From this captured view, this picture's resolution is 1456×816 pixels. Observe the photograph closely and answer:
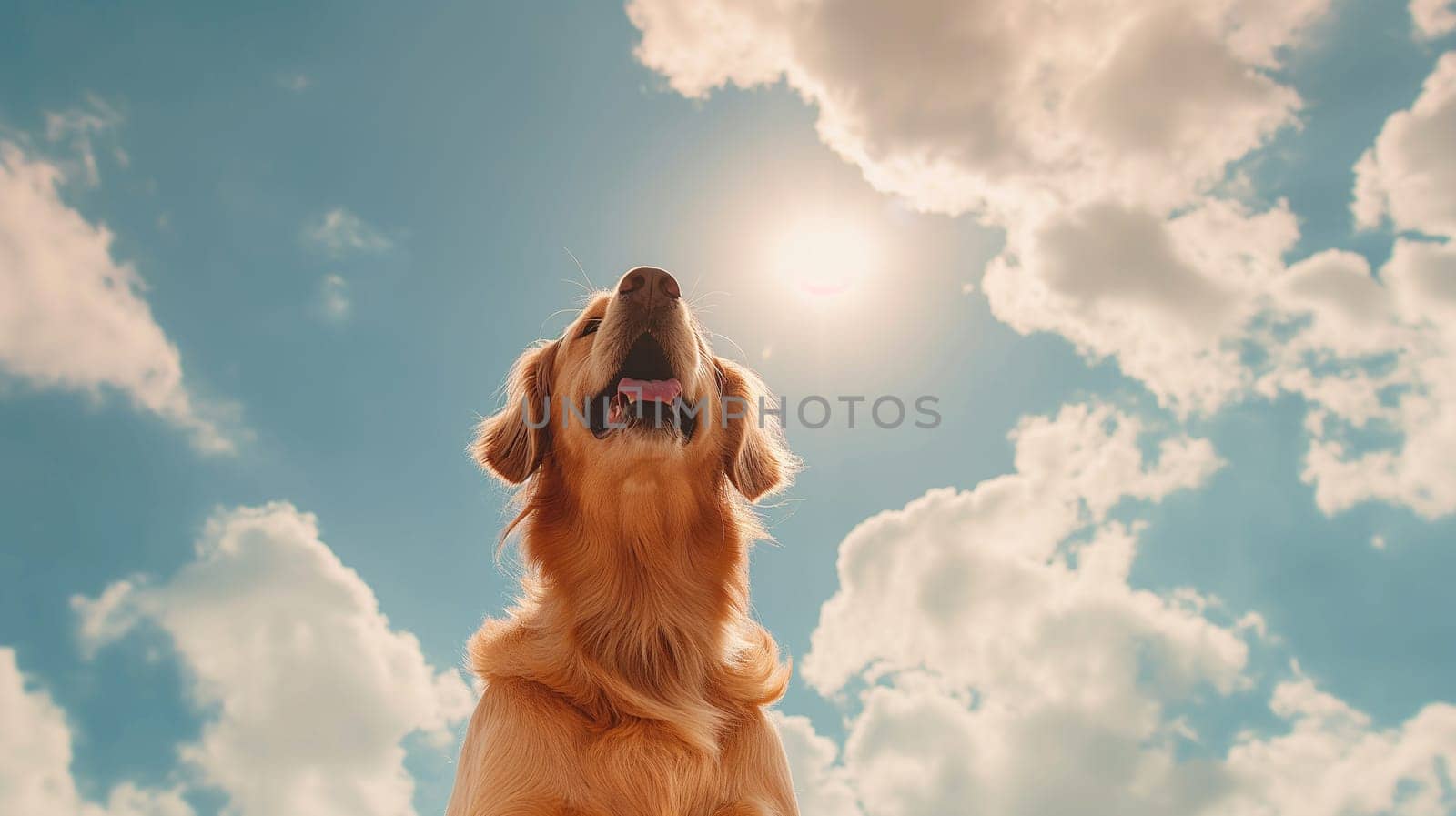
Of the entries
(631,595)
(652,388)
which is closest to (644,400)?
(652,388)

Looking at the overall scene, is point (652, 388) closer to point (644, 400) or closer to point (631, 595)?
point (644, 400)

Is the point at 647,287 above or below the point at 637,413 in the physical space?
above

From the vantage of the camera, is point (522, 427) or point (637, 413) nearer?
point (637, 413)

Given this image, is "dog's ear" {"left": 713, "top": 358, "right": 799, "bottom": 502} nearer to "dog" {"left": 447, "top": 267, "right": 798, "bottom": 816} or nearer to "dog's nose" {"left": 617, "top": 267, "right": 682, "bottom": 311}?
"dog" {"left": 447, "top": 267, "right": 798, "bottom": 816}

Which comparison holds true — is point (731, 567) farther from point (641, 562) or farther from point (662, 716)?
point (662, 716)

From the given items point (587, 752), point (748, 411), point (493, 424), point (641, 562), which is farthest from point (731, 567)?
point (493, 424)

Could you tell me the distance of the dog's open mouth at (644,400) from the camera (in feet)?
19.0

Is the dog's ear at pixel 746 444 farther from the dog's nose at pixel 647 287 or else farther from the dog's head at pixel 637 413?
the dog's nose at pixel 647 287

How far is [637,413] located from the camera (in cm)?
577

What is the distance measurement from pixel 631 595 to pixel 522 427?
1.51 m

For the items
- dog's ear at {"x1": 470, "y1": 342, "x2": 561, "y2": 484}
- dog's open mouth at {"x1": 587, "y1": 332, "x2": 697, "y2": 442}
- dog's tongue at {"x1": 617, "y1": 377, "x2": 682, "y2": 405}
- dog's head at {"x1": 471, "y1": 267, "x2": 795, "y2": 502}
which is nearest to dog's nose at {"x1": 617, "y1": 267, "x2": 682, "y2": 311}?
dog's head at {"x1": 471, "y1": 267, "x2": 795, "y2": 502}

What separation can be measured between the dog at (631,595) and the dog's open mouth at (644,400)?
0.01 meters

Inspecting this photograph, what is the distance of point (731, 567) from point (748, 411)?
1.12m

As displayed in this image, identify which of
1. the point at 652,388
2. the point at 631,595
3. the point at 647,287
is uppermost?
the point at 647,287
